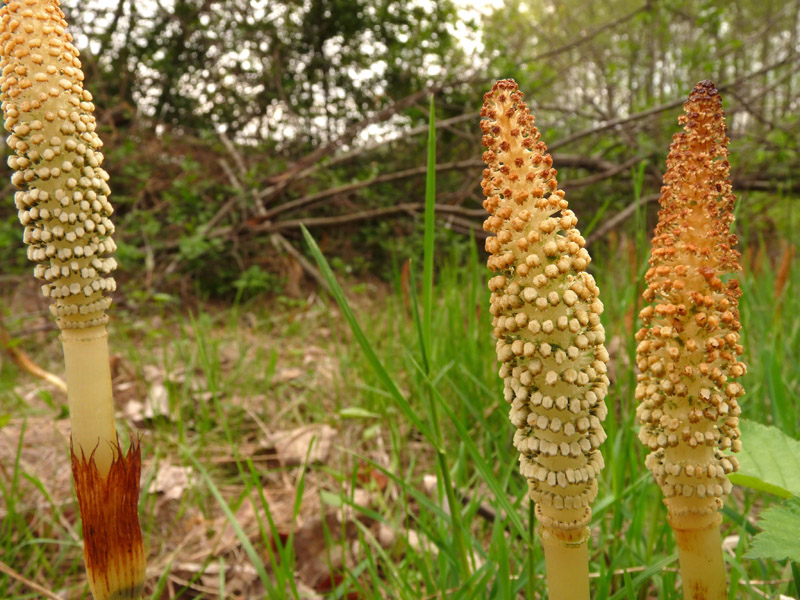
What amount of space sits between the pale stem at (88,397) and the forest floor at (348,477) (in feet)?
0.94

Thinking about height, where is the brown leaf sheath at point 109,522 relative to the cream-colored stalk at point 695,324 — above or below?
below

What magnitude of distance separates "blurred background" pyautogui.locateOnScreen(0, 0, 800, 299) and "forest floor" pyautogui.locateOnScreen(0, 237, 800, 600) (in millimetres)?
1448

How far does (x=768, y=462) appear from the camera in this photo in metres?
1.05

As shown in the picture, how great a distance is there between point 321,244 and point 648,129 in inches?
128

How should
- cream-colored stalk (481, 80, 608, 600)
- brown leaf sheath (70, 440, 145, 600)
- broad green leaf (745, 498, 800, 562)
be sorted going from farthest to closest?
1. brown leaf sheath (70, 440, 145, 600)
2. broad green leaf (745, 498, 800, 562)
3. cream-colored stalk (481, 80, 608, 600)

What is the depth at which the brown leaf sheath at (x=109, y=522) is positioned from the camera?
0.96 meters

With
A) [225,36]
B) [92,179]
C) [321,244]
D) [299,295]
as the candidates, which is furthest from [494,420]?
[225,36]

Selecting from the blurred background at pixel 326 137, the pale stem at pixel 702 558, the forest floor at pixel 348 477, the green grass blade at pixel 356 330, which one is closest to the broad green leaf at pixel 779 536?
the pale stem at pixel 702 558

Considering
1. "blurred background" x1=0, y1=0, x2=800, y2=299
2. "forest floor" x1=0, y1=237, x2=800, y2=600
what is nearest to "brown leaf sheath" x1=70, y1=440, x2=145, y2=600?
"forest floor" x1=0, y1=237, x2=800, y2=600

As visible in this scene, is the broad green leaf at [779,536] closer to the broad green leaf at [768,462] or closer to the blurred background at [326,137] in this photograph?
the broad green leaf at [768,462]

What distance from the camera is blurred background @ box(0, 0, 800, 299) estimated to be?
16.3ft

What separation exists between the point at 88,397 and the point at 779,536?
3.50 feet

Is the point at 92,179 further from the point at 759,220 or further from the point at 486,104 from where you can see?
the point at 759,220

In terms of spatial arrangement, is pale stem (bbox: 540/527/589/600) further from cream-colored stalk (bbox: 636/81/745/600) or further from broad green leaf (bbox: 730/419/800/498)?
broad green leaf (bbox: 730/419/800/498)
